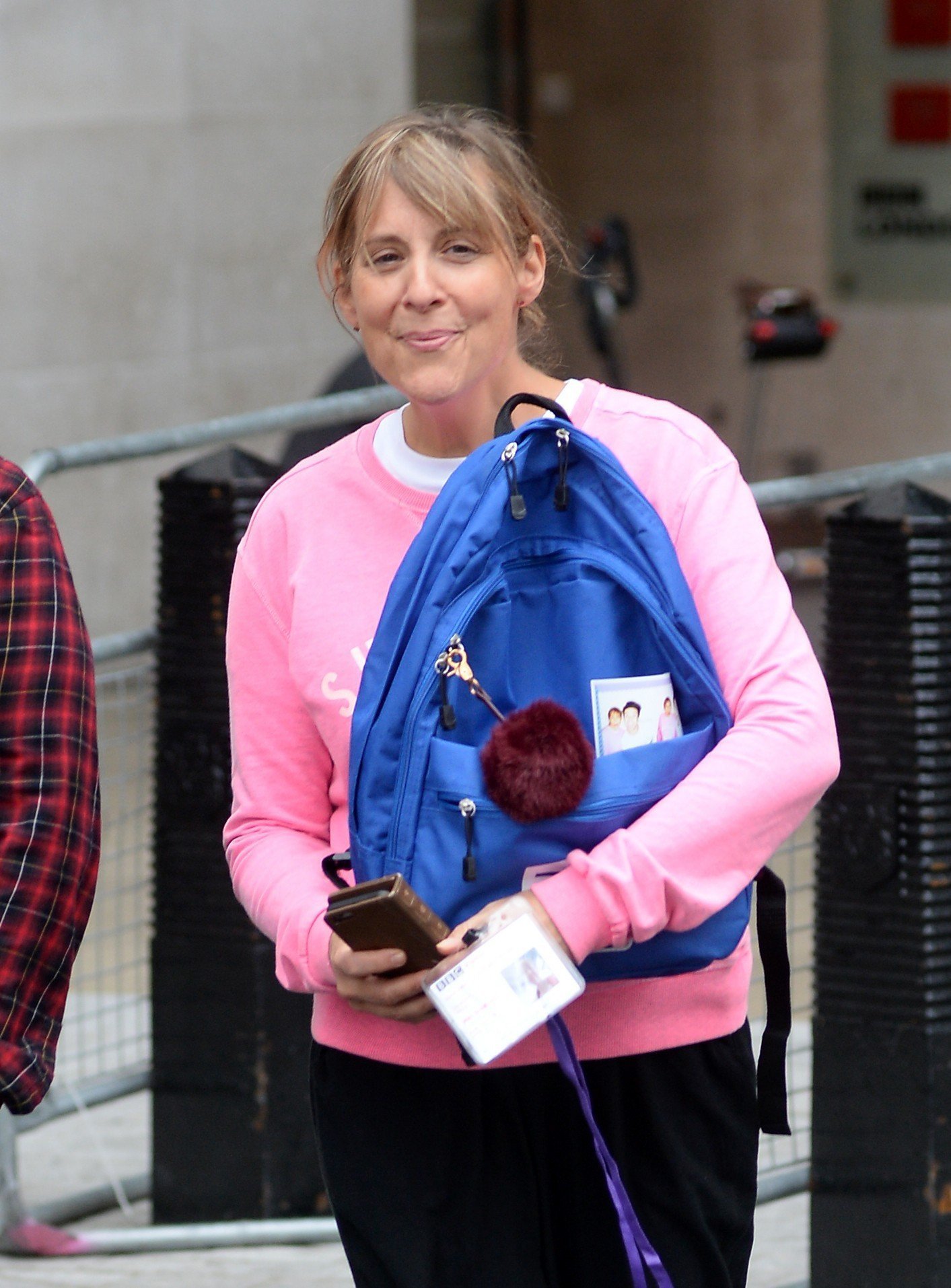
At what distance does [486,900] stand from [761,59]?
11758mm

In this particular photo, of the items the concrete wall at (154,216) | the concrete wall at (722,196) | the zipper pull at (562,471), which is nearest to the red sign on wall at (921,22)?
the concrete wall at (722,196)

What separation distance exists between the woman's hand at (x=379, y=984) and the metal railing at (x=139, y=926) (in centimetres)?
172

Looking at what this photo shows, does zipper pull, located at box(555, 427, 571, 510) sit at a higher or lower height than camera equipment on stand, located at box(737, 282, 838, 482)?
higher

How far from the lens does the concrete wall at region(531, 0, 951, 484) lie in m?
12.6

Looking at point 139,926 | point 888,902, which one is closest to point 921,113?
point 139,926

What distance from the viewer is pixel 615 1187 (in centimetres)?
196

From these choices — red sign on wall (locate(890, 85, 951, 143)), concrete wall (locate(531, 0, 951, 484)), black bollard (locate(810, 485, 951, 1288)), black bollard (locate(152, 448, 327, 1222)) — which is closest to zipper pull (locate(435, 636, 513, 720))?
black bollard (locate(810, 485, 951, 1288))

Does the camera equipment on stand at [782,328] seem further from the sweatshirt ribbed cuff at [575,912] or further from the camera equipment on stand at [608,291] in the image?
the sweatshirt ribbed cuff at [575,912]

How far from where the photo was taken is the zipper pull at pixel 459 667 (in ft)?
6.31

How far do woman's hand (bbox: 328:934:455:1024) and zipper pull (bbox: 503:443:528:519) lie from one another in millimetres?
418

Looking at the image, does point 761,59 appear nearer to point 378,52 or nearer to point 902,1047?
point 378,52

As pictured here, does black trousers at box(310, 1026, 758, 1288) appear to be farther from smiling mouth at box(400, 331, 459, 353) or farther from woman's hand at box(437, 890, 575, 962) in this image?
smiling mouth at box(400, 331, 459, 353)

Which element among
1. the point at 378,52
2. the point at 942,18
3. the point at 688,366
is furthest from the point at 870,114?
the point at 378,52

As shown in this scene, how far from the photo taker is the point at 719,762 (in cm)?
192
